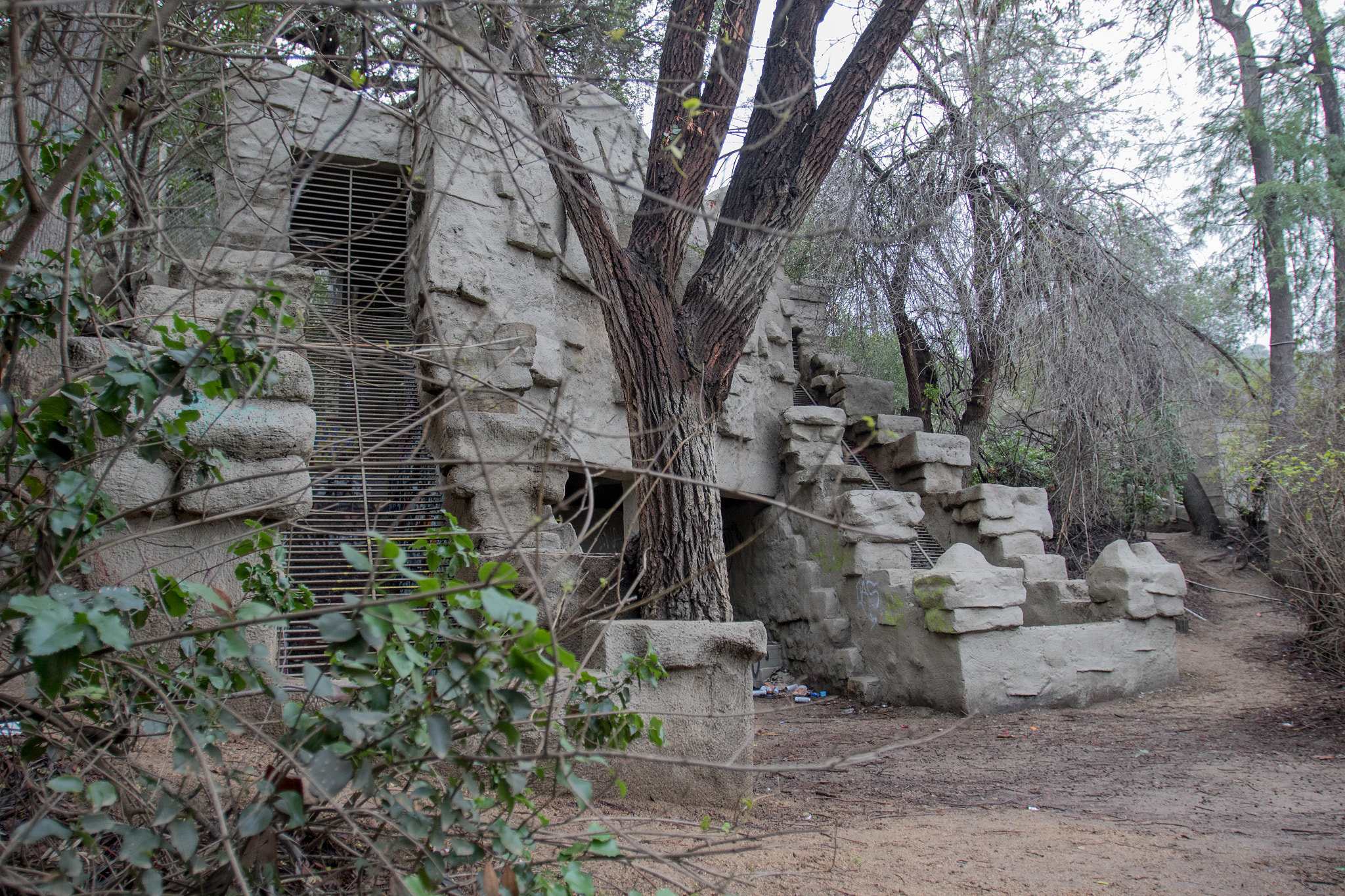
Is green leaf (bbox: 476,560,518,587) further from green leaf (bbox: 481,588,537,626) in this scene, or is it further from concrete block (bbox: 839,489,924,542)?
concrete block (bbox: 839,489,924,542)

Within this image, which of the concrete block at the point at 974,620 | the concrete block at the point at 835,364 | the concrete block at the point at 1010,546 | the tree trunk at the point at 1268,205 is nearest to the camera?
the concrete block at the point at 974,620

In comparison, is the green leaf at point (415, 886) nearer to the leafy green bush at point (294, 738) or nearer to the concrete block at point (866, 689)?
the leafy green bush at point (294, 738)

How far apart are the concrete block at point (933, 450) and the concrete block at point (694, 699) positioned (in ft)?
12.3

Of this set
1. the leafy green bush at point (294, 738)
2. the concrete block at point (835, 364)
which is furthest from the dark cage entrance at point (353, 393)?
the concrete block at point (835, 364)

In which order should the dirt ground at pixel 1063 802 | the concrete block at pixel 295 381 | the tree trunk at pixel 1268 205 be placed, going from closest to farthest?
the dirt ground at pixel 1063 802, the concrete block at pixel 295 381, the tree trunk at pixel 1268 205

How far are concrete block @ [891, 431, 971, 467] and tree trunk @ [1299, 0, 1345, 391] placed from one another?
11.2 ft

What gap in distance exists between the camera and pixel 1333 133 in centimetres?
785

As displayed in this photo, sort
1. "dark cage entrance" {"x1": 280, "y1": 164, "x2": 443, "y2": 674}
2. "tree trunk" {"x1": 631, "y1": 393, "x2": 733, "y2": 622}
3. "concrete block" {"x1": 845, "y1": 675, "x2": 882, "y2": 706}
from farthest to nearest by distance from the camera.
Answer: "concrete block" {"x1": 845, "y1": 675, "x2": 882, "y2": 706}, "tree trunk" {"x1": 631, "y1": 393, "x2": 733, "y2": 622}, "dark cage entrance" {"x1": 280, "y1": 164, "x2": 443, "y2": 674}

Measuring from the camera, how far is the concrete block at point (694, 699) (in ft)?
9.98

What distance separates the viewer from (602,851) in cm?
157

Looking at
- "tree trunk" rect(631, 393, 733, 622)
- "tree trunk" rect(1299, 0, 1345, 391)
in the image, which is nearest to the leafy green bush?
"tree trunk" rect(631, 393, 733, 622)

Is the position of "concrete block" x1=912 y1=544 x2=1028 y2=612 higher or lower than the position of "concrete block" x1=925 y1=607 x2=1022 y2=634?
higher

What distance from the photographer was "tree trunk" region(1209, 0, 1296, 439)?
7.70 m

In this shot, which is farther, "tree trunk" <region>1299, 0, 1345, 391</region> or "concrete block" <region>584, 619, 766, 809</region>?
"tree trunk" <region>1299, 0, 1345, 391</region>
